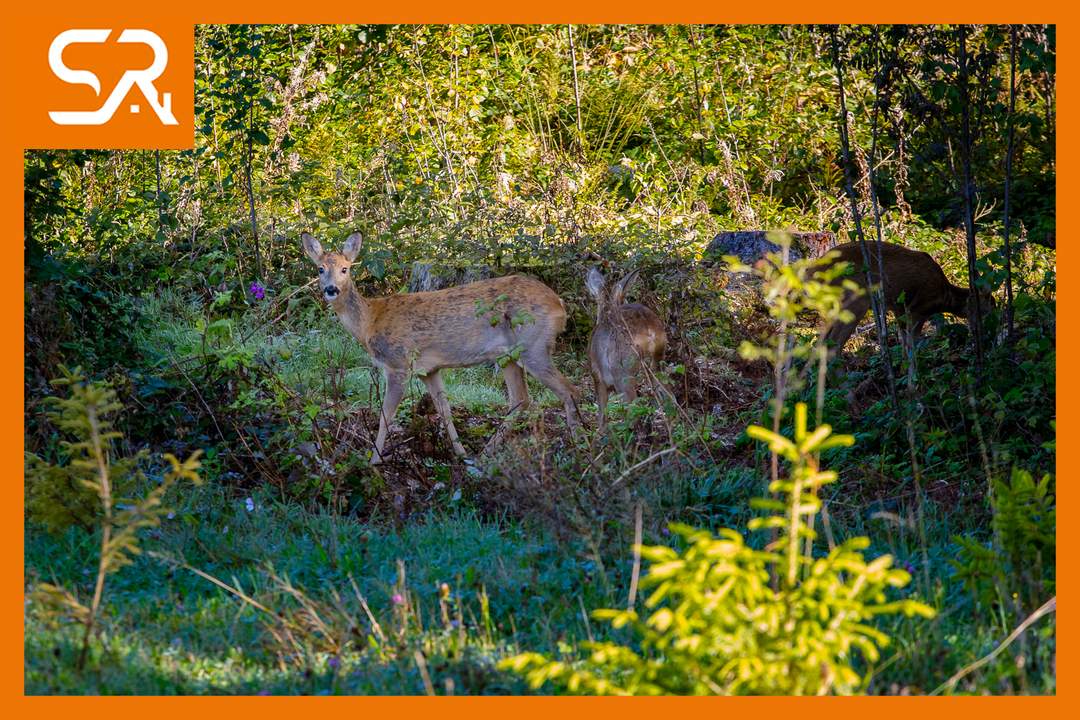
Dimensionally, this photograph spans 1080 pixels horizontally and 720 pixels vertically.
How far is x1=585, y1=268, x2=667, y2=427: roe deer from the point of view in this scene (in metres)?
7.90

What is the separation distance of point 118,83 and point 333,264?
2.72 meters

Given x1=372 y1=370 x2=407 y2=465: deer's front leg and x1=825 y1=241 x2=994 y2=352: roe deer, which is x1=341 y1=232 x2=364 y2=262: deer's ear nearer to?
x1=372 y1=370 x2=407 y2=465: deer's front leg

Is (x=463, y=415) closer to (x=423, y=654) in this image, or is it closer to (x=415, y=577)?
(x=415, y=577)

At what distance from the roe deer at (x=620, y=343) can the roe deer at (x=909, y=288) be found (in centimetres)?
126

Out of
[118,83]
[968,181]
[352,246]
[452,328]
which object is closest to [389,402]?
[452,328]

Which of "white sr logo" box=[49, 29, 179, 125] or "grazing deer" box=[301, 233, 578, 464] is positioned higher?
"white sr logo" box=[49, 29, 179, 125]

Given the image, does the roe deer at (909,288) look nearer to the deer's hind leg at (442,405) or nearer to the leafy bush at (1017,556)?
the deer's hind leg at (442,405)

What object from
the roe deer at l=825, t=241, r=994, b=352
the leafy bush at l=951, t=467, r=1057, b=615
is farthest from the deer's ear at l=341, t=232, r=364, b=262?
the leafy bush at l=951, t=467, r=1057, b=615

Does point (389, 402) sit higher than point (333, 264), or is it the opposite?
point (333, 264)

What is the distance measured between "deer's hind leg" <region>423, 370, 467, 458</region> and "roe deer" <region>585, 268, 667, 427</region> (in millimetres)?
943

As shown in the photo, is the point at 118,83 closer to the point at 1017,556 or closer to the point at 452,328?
the point at 452,328

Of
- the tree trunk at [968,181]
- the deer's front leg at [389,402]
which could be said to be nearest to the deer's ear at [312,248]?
the deer's front leg at [389,402]

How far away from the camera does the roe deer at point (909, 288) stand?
8555mm

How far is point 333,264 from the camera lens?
8.90 m
